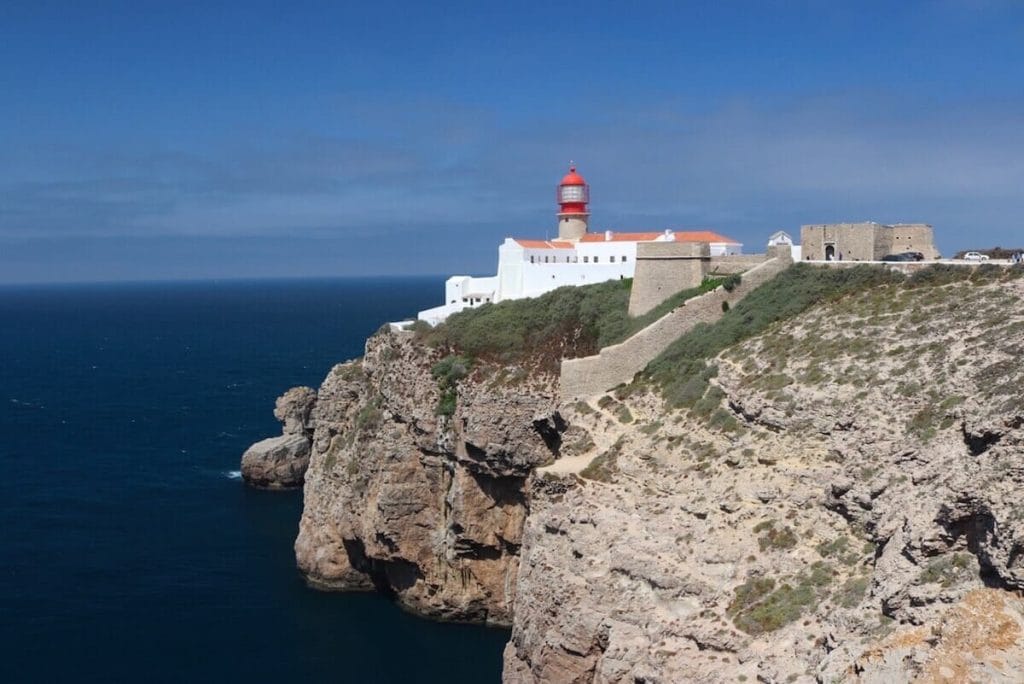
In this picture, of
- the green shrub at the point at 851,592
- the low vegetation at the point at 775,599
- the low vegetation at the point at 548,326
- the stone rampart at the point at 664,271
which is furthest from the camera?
the stone rampart at the point at 664,271

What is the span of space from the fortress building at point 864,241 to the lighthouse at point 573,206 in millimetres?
18462

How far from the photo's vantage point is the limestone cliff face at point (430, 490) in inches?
1501

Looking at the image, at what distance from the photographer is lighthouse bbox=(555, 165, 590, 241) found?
187ft

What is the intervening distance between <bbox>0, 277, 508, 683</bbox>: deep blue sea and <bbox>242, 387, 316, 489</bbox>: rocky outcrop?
143 cm

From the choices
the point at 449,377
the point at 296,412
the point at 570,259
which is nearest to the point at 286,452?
the point at 296,412

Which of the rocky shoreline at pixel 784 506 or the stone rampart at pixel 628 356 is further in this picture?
the stone rampart at pixel 628 356

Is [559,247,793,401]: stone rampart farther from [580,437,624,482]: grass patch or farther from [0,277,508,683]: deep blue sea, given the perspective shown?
[0,277,508,683]: deep blue sea

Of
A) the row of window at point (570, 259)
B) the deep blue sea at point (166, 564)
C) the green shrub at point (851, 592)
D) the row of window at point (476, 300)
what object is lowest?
the deep blue sea at point (166, 564)

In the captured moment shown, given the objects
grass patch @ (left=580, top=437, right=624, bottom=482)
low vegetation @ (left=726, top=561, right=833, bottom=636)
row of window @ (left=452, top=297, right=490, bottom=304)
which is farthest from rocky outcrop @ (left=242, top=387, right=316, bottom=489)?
low vegetation @ (left=726, top=561, right=833, bottom=636)

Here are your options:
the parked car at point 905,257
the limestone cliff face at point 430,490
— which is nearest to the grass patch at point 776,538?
the limestone cliff face at point 430,490

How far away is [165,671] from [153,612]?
5356 millimetres

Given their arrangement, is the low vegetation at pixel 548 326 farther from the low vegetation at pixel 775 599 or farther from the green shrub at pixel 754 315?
the low vegetation at pixel 775 599

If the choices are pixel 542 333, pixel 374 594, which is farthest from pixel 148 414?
pixel 542 333

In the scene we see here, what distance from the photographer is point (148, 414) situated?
7756cm
